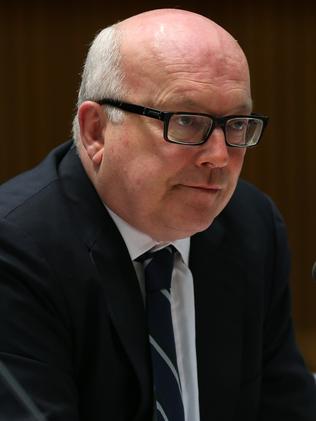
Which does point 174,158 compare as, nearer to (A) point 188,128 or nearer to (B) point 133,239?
(A) point 188,128

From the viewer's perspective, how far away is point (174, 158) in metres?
1.86

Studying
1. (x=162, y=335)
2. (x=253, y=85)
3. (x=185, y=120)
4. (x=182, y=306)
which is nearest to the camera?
(x=185, y=120)

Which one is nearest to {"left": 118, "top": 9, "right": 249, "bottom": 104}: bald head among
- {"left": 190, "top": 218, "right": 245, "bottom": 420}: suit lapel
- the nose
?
the nose

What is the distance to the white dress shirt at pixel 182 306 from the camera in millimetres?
2004

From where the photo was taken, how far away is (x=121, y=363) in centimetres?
190

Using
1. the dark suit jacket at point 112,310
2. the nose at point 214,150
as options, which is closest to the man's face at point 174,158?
the nose at point 214,150

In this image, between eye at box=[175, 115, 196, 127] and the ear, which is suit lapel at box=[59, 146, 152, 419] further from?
eye at box=[175, 115, 196, 127]

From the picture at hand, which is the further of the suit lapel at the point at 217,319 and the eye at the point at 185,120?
the suit lapel at the point at 217,319

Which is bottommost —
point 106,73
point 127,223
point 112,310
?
point 112,310

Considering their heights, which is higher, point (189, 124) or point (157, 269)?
point (189, 124)

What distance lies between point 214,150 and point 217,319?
442 mm

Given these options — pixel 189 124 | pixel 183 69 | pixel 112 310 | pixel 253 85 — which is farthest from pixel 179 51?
pixel 253 85

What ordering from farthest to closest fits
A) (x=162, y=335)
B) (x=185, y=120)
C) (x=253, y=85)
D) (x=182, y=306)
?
(x=253, y=85) → (x=182, y=306) → (x=162, y=335) → (x=185, y=120)

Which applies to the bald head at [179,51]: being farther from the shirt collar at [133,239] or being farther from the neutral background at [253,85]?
the neutral background at [253,85]
